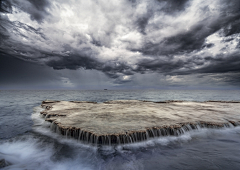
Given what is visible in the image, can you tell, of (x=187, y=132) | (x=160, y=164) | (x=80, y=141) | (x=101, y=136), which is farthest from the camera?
(x=187, y=132)

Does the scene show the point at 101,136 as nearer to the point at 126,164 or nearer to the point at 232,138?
the point at 126,164

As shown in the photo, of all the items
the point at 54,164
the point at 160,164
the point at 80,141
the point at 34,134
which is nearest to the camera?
the point at 160,164

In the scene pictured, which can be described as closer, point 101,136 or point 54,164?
point 54,164

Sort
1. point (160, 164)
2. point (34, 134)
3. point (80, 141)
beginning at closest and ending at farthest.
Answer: point (160, 164) → point (80, 141) → point (34, 134)

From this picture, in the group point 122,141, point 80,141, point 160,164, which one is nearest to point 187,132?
point 160,164

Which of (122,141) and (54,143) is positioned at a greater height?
(122,141)

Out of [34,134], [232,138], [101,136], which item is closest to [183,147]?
[232,138]

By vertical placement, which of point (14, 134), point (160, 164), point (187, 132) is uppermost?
point (187, 132)

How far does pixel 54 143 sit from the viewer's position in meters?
6.97

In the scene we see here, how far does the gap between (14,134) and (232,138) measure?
1600cm

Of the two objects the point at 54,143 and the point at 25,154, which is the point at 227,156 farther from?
the point at 25,154

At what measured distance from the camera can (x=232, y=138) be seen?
702 cm

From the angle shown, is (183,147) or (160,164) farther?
(183,147)

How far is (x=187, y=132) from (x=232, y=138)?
270 centimetres
